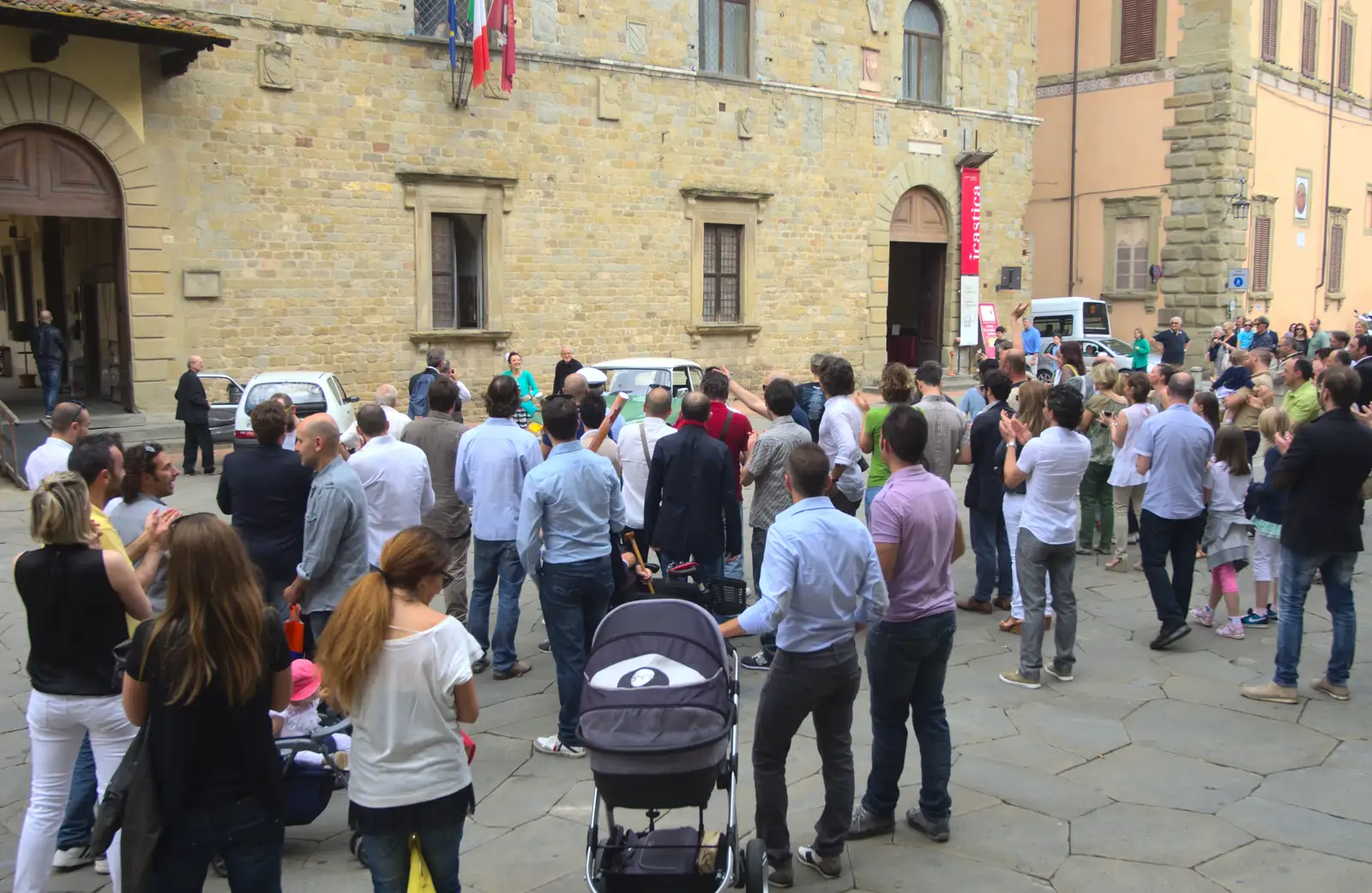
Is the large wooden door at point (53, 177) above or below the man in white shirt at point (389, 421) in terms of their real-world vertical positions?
above

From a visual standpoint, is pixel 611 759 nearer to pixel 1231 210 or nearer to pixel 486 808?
pixel 486 808

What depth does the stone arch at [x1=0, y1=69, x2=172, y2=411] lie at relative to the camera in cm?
1468

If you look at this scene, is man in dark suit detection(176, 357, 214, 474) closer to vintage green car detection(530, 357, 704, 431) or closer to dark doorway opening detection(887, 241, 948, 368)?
vintage green car detection(530, 357, 704, 431)

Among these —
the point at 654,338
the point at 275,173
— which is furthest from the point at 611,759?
the point at 654,338

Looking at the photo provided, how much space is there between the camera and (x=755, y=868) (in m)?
4.06

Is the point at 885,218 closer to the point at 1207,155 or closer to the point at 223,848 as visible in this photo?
the point at 1207,155

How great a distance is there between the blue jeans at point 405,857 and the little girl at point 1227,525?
6.01 metres

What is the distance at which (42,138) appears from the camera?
49.2 ft

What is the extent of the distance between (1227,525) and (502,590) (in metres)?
→ 4.97

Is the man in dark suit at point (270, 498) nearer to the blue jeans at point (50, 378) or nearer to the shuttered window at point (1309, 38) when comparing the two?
the blue jeans at point (50, 378)

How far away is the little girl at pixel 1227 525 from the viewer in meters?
7.81

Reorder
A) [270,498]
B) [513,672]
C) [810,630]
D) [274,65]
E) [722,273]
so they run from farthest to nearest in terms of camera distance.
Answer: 1. [722,273]
2. [274,65]
3. [513,672]
4. [270,498]
5. [810,630]

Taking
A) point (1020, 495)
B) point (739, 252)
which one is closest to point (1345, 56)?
point (739, 252)

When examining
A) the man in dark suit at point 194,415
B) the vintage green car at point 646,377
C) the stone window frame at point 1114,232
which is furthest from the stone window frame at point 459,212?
the stone window frame at point 1114,232
